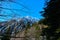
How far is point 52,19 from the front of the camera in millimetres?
11820

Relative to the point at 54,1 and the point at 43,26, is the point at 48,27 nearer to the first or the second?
the point at 43,26

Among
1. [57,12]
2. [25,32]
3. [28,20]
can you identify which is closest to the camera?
[28,20]

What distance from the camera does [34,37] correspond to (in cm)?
1067

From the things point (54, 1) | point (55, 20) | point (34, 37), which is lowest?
point (34, 37)

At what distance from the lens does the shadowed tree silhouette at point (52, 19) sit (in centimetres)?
1141

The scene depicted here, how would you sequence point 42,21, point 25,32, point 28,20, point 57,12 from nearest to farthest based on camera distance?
point 28,20 < point 25,32 < point 57,12 < point 42,21

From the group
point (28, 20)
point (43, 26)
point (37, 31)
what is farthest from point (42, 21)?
point (28, 20)

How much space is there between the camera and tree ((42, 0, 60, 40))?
37.5 feet

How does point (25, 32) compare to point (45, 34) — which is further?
point (45, 34)

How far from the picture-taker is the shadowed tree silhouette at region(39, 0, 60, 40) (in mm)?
11406

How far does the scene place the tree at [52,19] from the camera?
11.4 metres

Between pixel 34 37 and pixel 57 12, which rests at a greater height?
pixel 57 12

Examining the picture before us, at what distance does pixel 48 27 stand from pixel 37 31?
3.67 feet

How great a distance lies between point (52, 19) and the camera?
11820 mm
